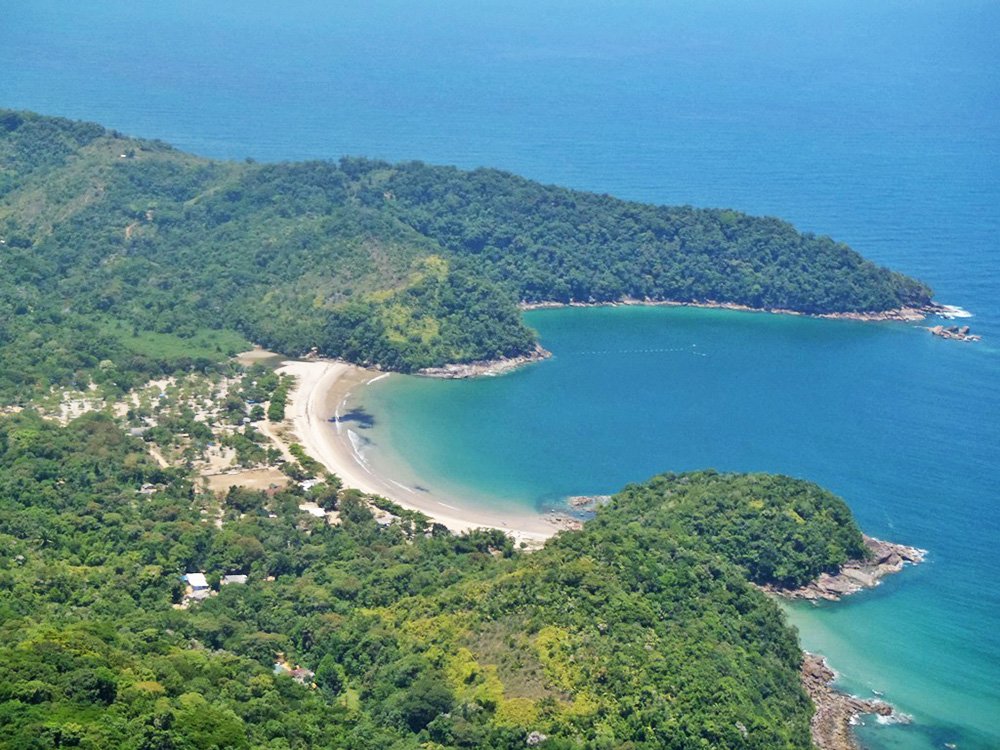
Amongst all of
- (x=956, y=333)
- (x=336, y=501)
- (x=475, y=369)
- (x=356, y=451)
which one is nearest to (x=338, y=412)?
(x=356, y=451)

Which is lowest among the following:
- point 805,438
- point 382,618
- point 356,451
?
point 382,618

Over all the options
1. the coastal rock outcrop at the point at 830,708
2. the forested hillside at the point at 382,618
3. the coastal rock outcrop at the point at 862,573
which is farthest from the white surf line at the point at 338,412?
the coastal rock outcrop at the point at 830,708

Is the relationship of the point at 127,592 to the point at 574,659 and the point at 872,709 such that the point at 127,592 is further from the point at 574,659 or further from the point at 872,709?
the point at 872,709

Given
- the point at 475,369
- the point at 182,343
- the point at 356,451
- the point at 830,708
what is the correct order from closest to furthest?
1. the point at 830,708
2. the point at 356,451
3. the point at 475,369
4. the point at 182,343

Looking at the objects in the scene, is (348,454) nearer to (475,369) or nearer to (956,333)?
(475,369)

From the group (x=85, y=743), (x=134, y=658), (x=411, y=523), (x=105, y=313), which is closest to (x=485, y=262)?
(x=105, y=313)

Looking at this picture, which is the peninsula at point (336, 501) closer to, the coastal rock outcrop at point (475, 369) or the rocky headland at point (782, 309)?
the coastal rock outcrop at point (475, 369)

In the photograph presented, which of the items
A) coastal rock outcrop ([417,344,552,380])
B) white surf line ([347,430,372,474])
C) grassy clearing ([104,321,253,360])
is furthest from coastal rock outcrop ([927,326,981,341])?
grassy clearing ([104,321,253,360])

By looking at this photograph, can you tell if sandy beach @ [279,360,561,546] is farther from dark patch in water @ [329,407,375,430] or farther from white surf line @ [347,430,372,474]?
dark patch in water @ [329,407,375,430]
